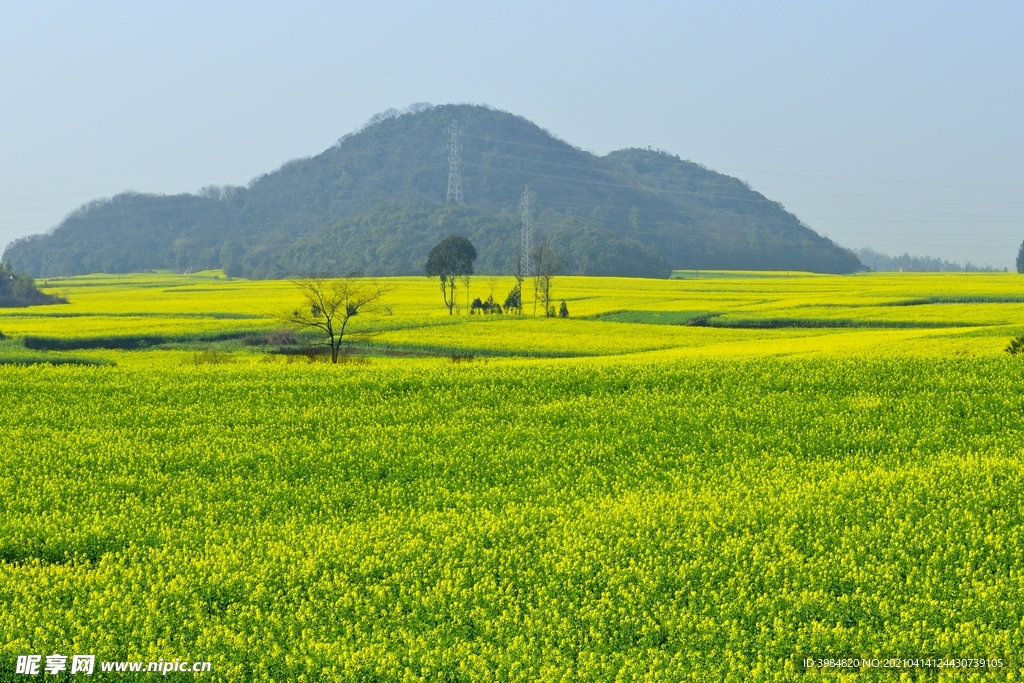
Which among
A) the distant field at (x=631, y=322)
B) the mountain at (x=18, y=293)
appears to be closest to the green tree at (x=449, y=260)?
the distant field at (x=631, y=322)

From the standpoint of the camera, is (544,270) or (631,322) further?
(544,270)

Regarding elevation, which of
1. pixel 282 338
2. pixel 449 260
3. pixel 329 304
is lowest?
pixel 282 338

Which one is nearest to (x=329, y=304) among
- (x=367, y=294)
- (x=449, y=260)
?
(x=367, y=294)

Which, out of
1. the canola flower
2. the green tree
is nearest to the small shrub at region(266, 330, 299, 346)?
the green tree

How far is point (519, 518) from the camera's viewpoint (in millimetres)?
12250

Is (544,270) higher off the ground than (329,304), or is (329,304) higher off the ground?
(544,270)

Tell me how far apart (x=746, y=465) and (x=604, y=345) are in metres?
30.8

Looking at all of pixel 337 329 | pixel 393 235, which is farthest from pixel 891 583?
pixel 393 235

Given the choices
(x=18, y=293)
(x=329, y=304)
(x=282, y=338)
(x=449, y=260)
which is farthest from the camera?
(x=18, y=293)

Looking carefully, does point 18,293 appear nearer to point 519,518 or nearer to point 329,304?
point 329,304

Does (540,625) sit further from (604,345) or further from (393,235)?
(393,235)

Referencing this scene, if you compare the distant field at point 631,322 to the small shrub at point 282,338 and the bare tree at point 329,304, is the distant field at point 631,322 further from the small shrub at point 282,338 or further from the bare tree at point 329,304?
the bare tree at point 329,304

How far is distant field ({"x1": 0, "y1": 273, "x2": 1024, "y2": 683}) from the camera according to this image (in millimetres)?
8812

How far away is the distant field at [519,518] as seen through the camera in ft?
28.9
